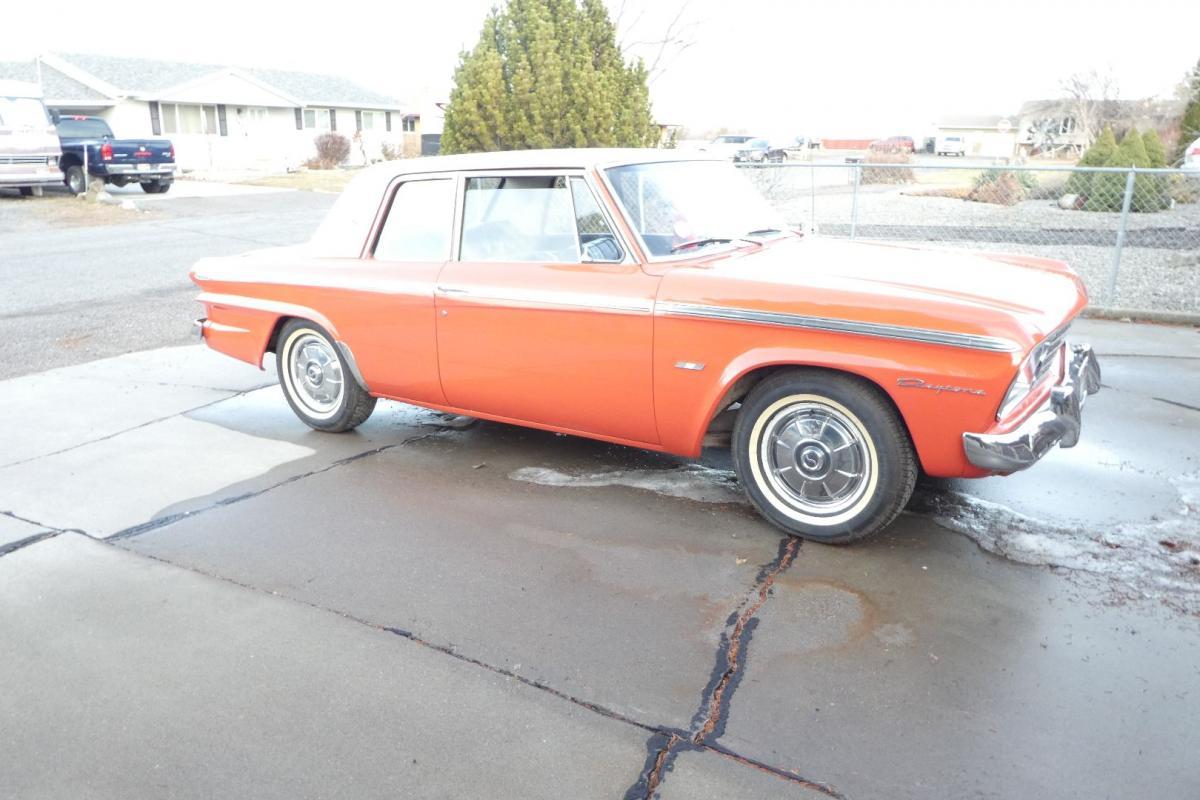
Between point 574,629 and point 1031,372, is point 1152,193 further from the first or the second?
point 574,629

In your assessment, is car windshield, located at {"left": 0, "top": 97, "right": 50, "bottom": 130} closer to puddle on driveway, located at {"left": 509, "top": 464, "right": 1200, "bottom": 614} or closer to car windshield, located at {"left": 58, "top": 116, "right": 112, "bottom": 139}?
car windshield, located at {"left": 58, "top": 116, "right": 112, "bottom": 139}

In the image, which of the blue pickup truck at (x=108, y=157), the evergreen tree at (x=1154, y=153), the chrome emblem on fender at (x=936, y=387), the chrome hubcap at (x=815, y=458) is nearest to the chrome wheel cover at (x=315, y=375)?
the chrome hubcap at (x=815, y=458)

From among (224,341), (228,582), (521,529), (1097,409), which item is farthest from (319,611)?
(1097,409)

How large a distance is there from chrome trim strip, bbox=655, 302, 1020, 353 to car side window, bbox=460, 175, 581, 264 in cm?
73

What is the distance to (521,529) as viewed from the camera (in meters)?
4.26

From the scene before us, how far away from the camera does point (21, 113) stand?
2080 centimetres

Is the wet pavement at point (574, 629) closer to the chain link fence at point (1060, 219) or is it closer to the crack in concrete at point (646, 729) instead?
the crack in concrete at point (646, 729)

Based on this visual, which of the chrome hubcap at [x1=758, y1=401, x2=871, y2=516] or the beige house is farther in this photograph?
the beige house

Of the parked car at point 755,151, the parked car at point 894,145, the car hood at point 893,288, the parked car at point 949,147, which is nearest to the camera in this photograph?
the car hood at point 893,288

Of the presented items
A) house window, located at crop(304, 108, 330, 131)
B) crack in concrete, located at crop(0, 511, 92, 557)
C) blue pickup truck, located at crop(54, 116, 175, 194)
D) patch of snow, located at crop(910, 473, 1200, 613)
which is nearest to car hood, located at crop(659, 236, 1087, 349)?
patch of snow, located at crop(910, 473, 1200, 613)

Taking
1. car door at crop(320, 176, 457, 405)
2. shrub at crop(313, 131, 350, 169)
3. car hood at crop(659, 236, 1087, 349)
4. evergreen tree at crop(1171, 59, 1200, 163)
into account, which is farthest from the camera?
shrub at crop(313, 131, 350, 169)

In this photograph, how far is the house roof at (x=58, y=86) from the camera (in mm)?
38719

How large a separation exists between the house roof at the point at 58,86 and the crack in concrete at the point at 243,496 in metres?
40.2

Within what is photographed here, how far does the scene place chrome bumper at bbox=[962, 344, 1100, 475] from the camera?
3.56 meters
